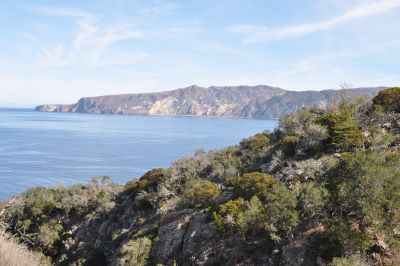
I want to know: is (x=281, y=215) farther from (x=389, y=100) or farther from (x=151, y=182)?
(x=151, y=182)

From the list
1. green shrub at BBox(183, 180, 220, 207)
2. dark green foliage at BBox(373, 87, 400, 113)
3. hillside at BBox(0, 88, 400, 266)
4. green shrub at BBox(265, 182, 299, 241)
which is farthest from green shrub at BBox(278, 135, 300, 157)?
green shrub at BBox(265, 182, 299, 241)

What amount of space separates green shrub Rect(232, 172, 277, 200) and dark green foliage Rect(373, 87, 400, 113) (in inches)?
762

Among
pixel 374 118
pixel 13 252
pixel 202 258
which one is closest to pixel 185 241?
pixel 202 258

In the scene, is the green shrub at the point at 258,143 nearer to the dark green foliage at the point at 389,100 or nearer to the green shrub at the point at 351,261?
the dark green foliage at the point at 389,100

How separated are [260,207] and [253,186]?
3821 millimetres

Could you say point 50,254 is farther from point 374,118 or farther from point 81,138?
point 81,138

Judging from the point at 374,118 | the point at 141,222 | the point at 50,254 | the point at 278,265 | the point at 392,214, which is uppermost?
the point at 374,118

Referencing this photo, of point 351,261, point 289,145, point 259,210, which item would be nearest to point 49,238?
point 259,210

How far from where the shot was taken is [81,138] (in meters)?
173

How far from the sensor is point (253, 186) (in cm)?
3064

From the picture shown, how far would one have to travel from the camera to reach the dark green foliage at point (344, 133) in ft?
110

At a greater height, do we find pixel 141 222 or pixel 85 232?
pixel 141 222

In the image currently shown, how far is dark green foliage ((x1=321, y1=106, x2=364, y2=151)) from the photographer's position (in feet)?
110

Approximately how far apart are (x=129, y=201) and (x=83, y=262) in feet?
41.8
